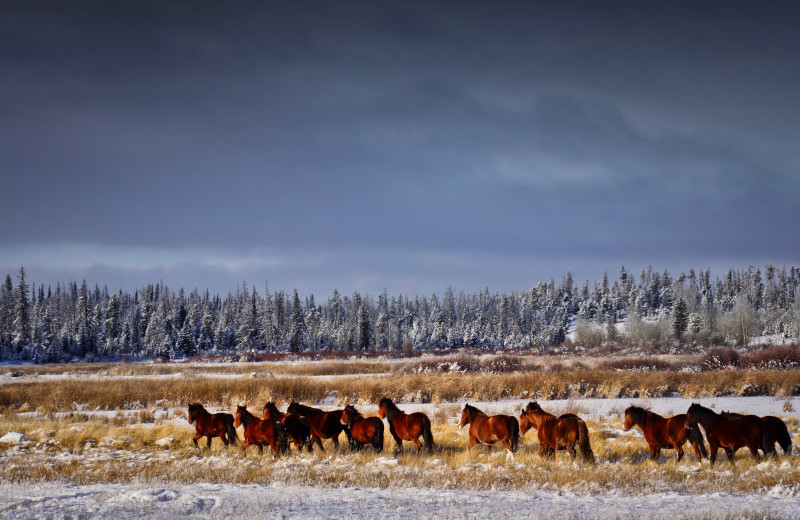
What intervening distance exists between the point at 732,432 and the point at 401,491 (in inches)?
251

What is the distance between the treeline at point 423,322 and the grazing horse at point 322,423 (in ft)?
194

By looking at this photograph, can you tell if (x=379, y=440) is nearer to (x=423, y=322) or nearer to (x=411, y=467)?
(x=411, y=467)

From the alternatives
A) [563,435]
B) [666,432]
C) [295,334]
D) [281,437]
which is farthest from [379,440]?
[295,334]

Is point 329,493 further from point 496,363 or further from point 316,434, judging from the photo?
point 496,363

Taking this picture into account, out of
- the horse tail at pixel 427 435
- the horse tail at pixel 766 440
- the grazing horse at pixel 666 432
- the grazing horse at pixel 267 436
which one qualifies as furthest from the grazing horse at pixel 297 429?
the horse tail at pixel 766 440

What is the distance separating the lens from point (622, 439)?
44.0 feet

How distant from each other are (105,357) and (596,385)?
303 ft

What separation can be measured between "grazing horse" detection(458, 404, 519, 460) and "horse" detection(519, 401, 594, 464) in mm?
535

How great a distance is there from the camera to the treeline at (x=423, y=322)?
8406 cm

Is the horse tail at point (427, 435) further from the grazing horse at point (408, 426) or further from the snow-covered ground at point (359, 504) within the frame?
the snow-covered ground at point (359, 504)

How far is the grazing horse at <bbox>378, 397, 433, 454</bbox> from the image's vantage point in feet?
39.4

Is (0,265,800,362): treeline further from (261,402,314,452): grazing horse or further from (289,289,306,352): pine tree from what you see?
(261,402,314,452): grazing horse

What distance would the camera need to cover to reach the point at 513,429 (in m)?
11.2

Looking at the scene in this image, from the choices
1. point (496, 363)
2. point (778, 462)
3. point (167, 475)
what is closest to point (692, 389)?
point (778, 462)
